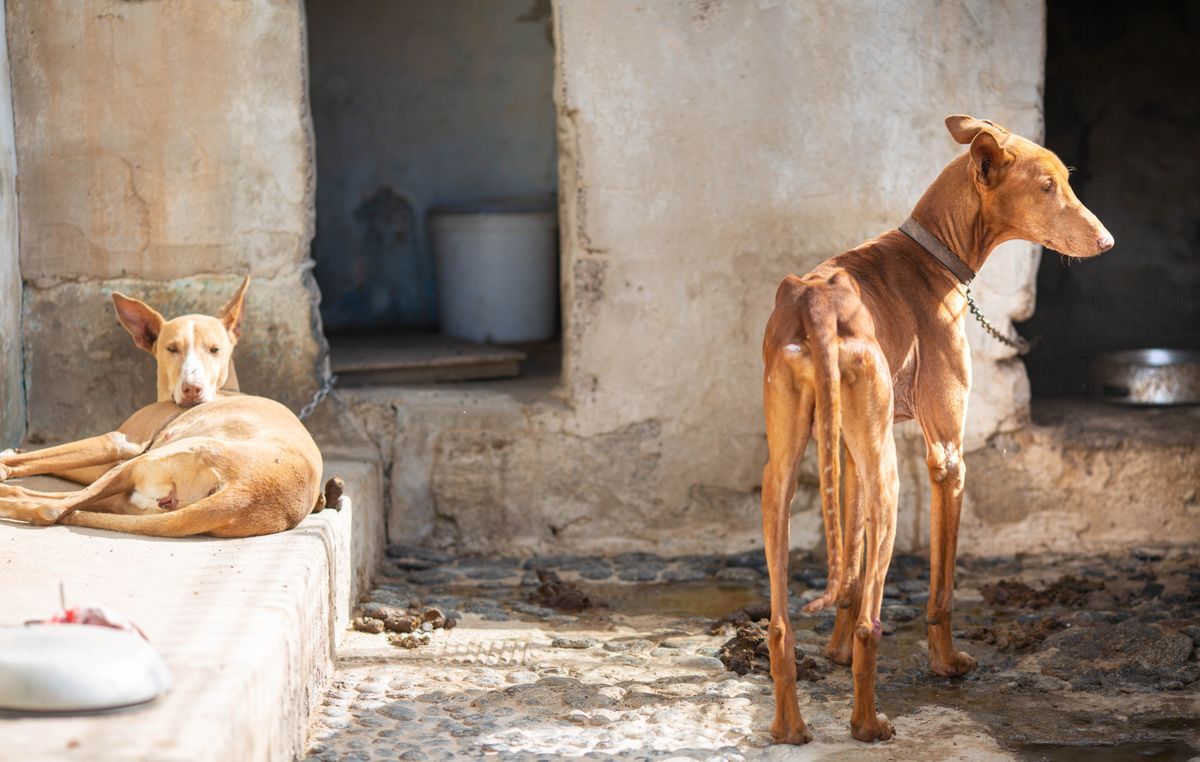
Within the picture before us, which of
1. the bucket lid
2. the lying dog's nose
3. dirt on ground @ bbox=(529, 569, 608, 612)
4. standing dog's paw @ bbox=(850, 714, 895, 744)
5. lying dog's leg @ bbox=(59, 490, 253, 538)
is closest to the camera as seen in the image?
standing dog's paw @ bbox=(850, 714, 895, 744)

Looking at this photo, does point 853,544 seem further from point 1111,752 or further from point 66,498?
point 66,498

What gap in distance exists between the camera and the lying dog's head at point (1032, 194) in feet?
13.3

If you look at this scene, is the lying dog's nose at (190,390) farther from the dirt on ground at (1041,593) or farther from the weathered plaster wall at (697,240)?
the dirt on ground at (1041,593)

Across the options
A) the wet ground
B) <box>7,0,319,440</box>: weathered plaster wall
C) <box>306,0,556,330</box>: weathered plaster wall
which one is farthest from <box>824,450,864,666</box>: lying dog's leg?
<box>306,0,556,330</box>: weathered plaster wall

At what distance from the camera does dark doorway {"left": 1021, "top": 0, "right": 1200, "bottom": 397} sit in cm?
677

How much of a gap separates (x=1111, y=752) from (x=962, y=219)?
66.8 inches

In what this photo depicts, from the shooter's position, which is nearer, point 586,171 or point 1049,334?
point 586,171

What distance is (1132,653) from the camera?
14.2 ft

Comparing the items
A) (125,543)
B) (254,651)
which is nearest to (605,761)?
(254,651)

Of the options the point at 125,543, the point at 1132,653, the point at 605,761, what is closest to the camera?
the point at 605,761

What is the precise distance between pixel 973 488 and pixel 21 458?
12.6ft

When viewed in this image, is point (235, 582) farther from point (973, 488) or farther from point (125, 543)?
point (973, 488)

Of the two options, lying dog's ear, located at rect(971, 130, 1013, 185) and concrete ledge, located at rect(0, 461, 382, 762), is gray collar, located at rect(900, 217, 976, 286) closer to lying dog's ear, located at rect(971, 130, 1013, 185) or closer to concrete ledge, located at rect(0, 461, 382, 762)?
lying dog's ear, located at rect(971, 130, 1013, 185)

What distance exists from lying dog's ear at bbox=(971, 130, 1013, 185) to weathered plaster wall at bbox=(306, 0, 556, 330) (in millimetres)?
4086
